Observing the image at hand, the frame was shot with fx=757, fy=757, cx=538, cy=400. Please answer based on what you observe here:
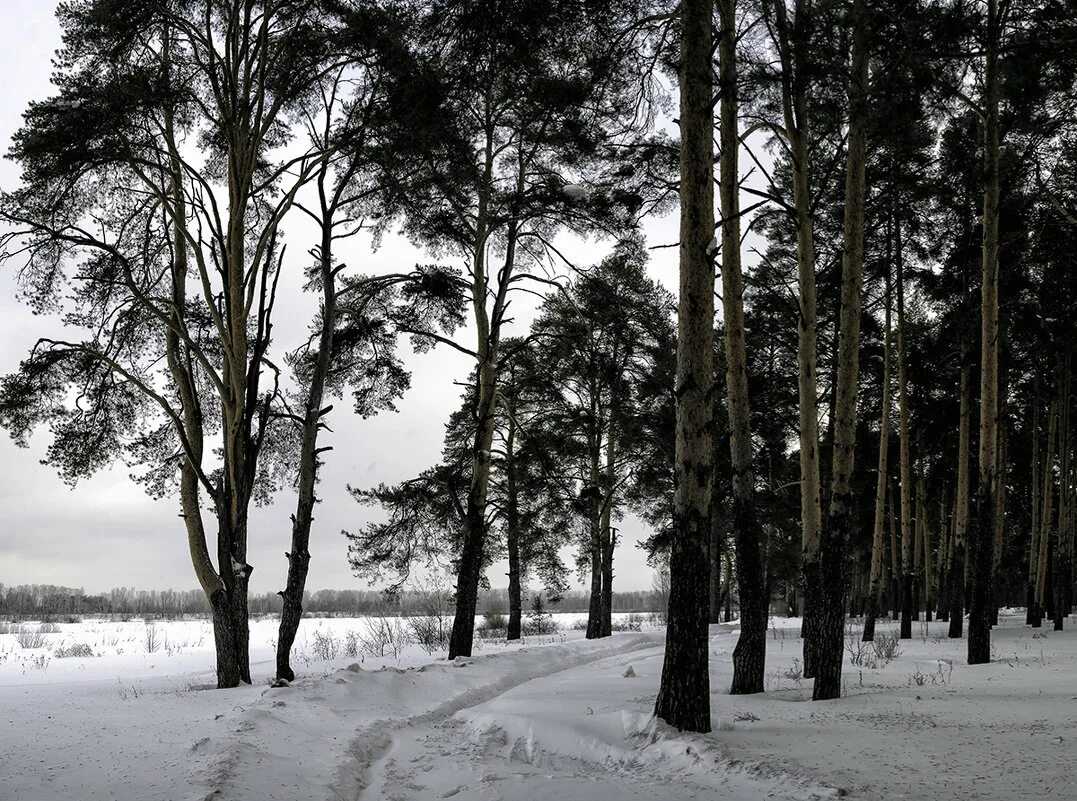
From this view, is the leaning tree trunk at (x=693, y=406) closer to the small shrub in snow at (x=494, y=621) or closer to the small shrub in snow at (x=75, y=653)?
the small shrub in snow at (x=75, y=653)

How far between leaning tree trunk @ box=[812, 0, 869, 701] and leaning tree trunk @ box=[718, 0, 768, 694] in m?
0.69

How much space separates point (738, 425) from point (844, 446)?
1.20 meters

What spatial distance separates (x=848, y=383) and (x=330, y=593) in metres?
118

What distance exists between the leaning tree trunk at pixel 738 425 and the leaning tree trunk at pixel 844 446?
2.26ft

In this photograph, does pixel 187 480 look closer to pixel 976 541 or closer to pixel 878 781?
pixel 878 781

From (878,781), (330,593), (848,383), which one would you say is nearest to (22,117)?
(848,383)

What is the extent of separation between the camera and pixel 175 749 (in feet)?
18.6

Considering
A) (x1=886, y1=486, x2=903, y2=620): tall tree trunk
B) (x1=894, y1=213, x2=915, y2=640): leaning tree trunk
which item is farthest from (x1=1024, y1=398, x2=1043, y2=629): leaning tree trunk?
(x1=894, y1=213, x2=915, y2=640): leaning tree trunk

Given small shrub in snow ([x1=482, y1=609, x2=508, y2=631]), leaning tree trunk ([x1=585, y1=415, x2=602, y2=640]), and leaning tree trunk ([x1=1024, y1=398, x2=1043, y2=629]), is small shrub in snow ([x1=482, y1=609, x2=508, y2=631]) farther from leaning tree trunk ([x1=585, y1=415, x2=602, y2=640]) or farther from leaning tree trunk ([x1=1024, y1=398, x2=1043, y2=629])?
leaning tree trunk ([x1=1024, y1=398, x2=1043, y2=629])

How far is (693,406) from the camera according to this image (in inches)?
263

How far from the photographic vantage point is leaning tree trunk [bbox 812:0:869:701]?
26.7 ft

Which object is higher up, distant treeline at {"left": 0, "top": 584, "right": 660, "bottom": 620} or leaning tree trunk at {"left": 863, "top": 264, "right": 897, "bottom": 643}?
leaning tree trunk at {"left": 863, "top": 264, "right": 897, "bottom": 643}

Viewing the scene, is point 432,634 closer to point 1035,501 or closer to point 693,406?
point 693,406

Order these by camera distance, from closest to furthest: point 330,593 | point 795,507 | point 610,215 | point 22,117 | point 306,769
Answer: point 306,769
point 22,117
point 610,215
point 795,507
point 330,593
